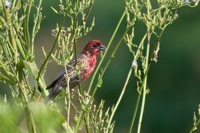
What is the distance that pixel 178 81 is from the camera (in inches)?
543

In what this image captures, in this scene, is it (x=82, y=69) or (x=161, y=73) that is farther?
(x=161, y=73)

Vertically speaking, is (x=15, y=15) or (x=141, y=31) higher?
(x=15, y=15)

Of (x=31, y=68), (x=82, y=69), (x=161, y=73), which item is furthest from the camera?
(x=161, y=73)

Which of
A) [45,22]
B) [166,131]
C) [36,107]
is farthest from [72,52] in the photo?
[45,22]

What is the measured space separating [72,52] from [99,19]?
37.5ft

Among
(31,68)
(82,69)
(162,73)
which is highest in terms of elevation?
(31,68)

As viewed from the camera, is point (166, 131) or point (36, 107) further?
point (166, 131)

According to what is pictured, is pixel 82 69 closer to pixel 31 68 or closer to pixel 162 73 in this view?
pixel 31 68

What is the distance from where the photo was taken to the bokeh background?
12500 mm

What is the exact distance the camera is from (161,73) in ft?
45.2

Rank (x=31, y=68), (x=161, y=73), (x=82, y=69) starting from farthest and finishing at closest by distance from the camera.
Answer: (x=161, y=73), (x=82, y=69), (x=31, y=68)

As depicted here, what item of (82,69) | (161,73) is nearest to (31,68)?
(82,69)

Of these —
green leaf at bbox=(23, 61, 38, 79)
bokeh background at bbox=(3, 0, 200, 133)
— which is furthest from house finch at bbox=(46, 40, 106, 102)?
bokeh background at bbox=(3, 0, 200, 133)

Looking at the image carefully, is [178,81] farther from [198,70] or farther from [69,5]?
[69,5]
